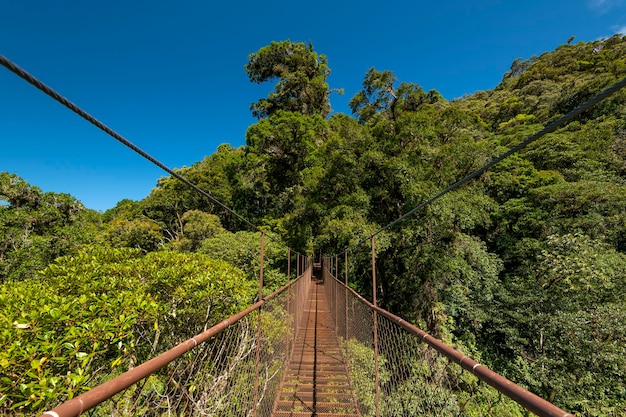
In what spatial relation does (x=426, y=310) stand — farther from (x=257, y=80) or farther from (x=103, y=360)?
(x=257, y=80)

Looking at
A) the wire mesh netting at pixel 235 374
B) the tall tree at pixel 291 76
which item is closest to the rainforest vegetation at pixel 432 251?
the wire mesh netting at pixel 235 374

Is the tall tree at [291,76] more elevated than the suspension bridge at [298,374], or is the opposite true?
the tall tree at [291,76]

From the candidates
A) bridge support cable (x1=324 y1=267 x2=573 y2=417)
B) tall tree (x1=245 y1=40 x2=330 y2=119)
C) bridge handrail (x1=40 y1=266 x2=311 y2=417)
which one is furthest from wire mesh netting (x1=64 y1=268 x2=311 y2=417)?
tall tree (x1=245 y1=40 x2=330 y2=119)

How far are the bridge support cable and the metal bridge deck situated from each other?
0.62 feet

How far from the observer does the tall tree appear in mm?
15734

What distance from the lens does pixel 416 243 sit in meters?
7.14

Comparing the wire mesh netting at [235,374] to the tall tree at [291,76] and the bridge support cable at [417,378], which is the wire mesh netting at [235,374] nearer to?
the bridge support cable at [417,378]

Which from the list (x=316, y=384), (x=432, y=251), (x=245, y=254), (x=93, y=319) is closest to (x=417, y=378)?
(x=316, y=384)

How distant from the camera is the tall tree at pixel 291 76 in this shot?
1573 cm

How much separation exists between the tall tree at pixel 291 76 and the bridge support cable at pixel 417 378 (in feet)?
47.7

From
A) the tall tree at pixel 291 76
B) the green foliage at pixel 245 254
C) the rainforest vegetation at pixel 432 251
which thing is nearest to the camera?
the rainforest vegetation at pixel 432 251

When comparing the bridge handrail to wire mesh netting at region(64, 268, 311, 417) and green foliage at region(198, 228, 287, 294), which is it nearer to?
wire mesh netting at region(64, 268, 311, 417)

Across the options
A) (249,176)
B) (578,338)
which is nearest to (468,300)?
(578,338)

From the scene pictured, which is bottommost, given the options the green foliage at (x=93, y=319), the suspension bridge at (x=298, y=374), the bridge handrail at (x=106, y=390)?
the suspension bridge at (x=298, y=374)
